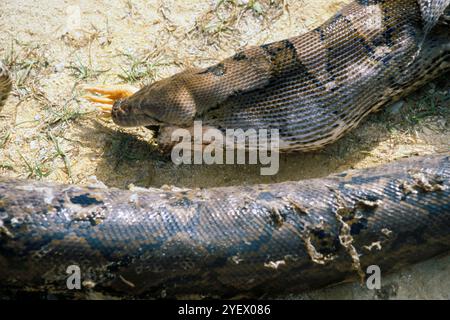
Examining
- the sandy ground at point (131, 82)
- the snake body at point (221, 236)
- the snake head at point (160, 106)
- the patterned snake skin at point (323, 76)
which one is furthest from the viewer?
the sandy ground at point (131, 82)

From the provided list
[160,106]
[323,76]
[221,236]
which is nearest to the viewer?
[221,236]

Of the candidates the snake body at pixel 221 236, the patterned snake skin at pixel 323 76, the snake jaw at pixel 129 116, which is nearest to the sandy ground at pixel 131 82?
the snake jaw at pixel 129 116

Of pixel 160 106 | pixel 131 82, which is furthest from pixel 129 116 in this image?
pixel 131 82

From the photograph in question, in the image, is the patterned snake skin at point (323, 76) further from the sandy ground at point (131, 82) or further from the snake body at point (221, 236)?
the snake body at point (221, 236)

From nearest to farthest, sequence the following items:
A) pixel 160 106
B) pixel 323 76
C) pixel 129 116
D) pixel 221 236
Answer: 1. pixel 221 236
2. pixel 323 76
3. pixel 160 106
4. pixel 129 116

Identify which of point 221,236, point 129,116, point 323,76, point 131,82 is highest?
point 131,82

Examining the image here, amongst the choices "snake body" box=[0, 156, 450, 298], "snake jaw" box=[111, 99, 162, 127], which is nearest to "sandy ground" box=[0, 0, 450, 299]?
"snake jaw" box=[111, 99, 162, 127]

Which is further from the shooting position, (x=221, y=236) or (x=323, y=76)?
(x=323, y=76)

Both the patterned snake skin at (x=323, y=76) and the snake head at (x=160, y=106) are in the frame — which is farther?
the snake head at (x=160, y=106)

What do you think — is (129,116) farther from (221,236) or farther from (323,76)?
(221,236)

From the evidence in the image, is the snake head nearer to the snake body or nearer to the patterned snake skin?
the patterned snake skin
